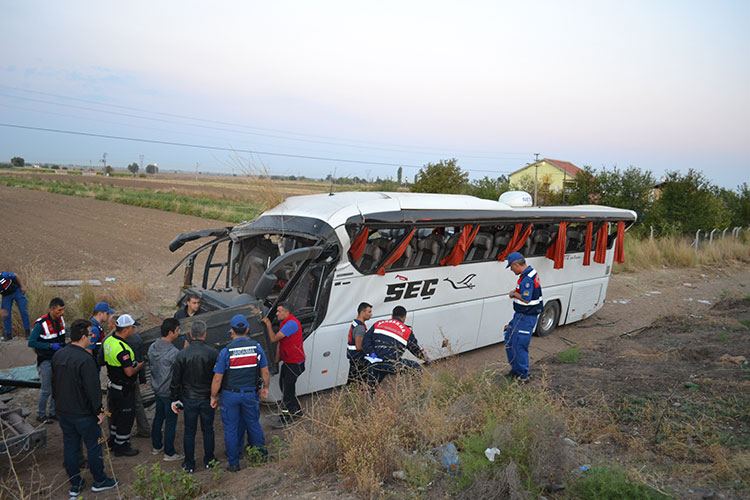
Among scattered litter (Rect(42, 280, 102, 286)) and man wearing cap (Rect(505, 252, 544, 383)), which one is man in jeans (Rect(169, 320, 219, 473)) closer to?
man wearing cap (Rect(505, 252, 544, 383))

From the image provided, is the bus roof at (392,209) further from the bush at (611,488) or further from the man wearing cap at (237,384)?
the bush at (611,488)

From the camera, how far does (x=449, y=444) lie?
4457mm

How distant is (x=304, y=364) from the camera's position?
6.59 m

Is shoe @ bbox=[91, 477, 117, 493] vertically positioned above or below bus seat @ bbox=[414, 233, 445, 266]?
below

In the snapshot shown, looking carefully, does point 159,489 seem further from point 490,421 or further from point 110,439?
point 490,421

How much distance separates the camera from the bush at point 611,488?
3.71 metres

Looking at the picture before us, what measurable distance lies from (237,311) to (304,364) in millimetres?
1191

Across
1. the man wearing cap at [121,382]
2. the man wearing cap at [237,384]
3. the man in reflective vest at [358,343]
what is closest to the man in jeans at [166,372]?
the man wearing cap at [121,382]

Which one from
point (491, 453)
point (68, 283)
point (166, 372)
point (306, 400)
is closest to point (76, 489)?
point (166, 372)

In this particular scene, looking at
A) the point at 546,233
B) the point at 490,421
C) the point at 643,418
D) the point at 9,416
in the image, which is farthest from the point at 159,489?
the point at 546,233

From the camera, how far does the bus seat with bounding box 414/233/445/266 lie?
8.38 metres

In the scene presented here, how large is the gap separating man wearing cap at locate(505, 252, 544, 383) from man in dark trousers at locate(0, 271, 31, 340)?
9039 mm

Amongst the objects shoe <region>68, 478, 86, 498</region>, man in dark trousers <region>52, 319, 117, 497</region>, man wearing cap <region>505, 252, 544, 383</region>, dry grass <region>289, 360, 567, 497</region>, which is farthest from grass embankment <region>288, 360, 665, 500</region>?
shoe <region>68, 478, 86, 498</region>

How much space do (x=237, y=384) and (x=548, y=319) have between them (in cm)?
830
